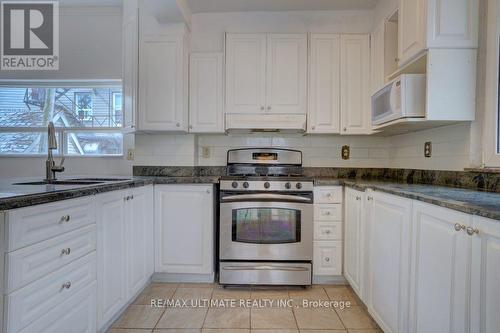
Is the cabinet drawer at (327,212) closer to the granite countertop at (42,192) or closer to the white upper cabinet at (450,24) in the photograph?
the white upper cabinet at (450,24)

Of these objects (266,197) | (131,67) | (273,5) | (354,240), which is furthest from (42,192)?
(273,5)

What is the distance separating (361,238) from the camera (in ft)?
6.81

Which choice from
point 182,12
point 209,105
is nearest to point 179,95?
point 209,105

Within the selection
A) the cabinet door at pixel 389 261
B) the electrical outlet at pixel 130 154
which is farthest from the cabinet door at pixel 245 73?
the cabinet door at pixel 389 261

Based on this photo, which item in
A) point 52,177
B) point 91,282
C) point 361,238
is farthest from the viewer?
point 361,238

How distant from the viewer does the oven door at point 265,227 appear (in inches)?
95.8

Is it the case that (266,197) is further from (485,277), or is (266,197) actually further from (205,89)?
(485,277)

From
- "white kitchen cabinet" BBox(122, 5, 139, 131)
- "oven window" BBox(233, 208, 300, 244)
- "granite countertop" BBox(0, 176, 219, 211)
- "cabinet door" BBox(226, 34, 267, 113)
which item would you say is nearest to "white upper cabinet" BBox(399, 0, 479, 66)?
"cabinet door" BBox(226, 34, 267, 113)

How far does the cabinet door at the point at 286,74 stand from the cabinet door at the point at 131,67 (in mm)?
1237

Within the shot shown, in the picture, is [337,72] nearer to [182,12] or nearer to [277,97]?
[277,97]

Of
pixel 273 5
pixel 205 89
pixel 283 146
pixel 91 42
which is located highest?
pixel 273 5

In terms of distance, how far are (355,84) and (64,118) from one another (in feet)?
10.5

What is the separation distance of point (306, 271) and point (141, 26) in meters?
2.65

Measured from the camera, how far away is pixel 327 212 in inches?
97.9
